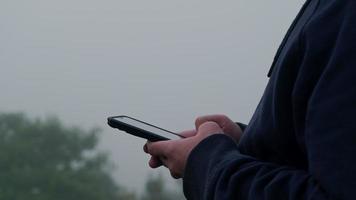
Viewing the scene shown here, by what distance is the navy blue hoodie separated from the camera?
1.77ft

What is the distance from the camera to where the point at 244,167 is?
2.10 ft

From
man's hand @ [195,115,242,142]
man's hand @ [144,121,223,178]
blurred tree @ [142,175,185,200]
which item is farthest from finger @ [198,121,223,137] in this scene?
blurred tree @ [142,175,185,200]

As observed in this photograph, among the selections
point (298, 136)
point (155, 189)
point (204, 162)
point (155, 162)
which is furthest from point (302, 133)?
point (155, 189)

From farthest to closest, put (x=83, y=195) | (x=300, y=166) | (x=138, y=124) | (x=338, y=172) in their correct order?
(x=83, y=195)
(x=138, y=124)
(x=300, y=166)
(x=338, y=172)

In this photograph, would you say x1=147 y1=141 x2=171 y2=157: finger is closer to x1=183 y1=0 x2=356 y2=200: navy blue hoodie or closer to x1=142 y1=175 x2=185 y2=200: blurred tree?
x1=183 y1=0 x2=356 y2=200: navy blue hoodie

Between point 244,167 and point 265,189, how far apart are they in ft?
0.16

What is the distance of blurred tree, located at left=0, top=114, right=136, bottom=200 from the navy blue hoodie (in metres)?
0.91

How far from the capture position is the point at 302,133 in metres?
0.60

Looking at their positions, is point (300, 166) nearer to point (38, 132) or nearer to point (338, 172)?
→ point (338, 172)

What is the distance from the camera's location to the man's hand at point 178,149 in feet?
2.32

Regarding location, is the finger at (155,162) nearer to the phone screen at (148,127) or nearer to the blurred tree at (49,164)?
the phone screen at (148,127)

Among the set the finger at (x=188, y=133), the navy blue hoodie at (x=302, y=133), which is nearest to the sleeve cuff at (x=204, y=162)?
the navy blue hoodie at (x=302, y=133)

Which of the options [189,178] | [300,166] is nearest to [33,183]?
[189,178]

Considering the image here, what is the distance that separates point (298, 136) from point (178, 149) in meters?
0.17
